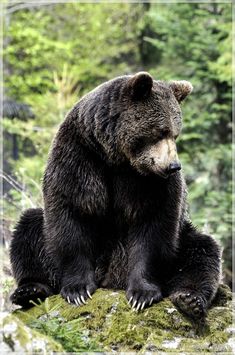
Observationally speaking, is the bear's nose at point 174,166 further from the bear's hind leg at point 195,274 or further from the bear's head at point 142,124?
the bear's hind leg at point 195,274

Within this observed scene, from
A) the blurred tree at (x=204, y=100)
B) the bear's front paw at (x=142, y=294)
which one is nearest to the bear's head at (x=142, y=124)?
the bear's front paw at (x=142, y=294)

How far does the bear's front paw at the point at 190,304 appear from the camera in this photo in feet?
14.0

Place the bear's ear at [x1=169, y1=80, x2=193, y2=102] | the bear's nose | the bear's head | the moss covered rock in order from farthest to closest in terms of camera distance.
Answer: the bear's ear at [x1=169, y1=80, x2=193, y2=102], the bear's head, the bear's nose, the moss covered rock

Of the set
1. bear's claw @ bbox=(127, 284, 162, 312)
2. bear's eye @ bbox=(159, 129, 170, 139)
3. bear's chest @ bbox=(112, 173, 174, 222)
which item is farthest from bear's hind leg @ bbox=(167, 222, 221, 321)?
bear's eye @ bbox=(159, 129, 170, 139)

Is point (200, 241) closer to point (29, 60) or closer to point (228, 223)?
point (228, 223)

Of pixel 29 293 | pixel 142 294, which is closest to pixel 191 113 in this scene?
pixel 29 293

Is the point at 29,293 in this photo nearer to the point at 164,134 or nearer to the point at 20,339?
the point at 164,134

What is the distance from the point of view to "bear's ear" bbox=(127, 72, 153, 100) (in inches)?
178

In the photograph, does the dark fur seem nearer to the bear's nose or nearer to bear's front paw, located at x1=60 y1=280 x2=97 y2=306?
bear's front paw, located at x1=60 y1=280 x2=97 y2=306

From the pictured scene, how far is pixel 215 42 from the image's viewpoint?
15.3 meters

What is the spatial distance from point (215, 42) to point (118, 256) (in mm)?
11421

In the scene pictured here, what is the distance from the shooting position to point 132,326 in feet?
13.6

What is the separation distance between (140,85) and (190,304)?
1555 mm

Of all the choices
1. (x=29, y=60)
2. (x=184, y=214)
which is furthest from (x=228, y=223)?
(x=29, y=60)
